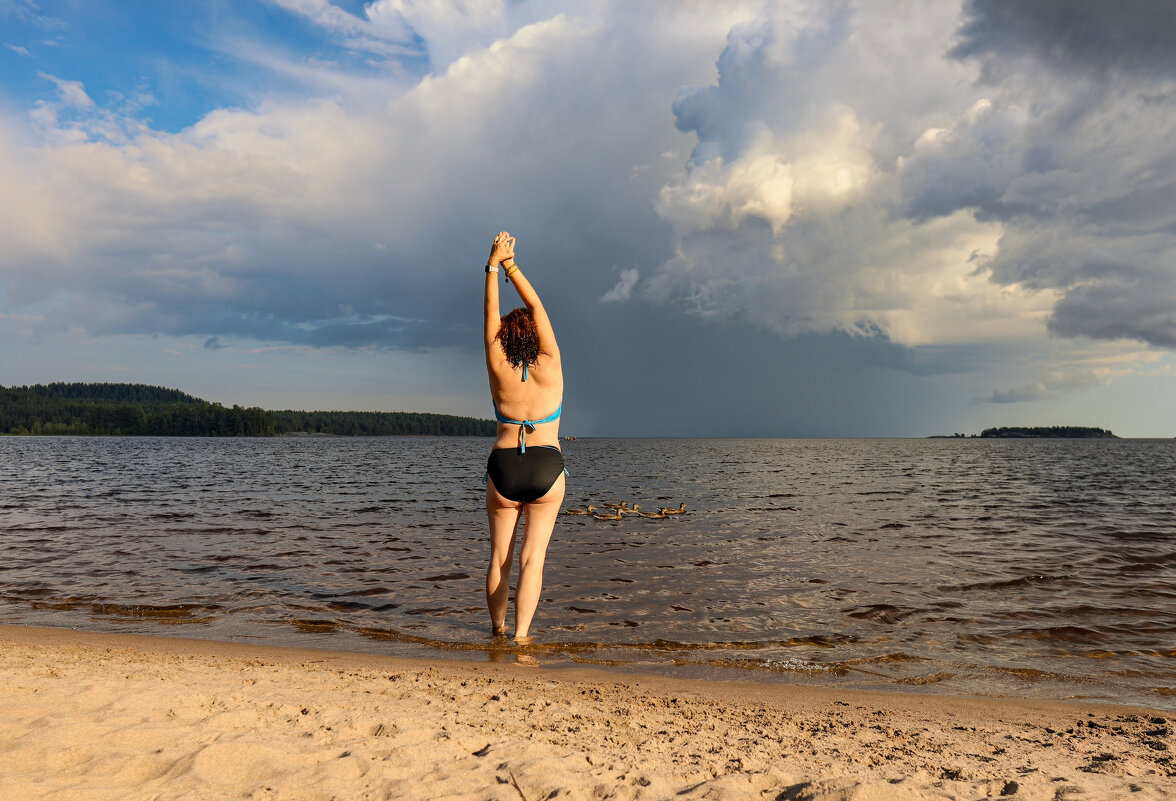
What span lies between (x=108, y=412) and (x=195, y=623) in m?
212

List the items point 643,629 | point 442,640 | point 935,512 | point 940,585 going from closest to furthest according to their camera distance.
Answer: point 442,640 → point 643,629 → point 940,585 → point 935,512

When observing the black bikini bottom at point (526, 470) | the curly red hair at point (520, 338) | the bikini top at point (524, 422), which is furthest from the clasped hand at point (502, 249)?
the black bikini bottom at point (526, 470)

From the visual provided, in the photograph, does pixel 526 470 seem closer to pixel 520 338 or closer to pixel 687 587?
pixel 520 338

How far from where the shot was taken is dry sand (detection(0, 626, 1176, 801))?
313cm

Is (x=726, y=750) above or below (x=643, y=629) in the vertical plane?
above

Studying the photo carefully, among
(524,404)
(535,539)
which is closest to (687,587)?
(535,539)

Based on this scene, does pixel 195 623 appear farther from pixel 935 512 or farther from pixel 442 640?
pixel 935 512

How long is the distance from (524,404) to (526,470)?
0.65 metres

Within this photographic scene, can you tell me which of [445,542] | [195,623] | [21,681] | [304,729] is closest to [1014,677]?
[304,729]

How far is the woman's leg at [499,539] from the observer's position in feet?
20.2

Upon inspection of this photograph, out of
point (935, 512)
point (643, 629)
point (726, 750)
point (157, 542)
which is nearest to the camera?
point (726, 750)

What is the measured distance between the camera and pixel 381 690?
16.1 feet

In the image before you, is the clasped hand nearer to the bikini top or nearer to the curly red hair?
the curly red hair

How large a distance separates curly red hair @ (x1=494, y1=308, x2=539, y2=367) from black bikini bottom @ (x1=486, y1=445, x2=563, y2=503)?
0.87 metres
